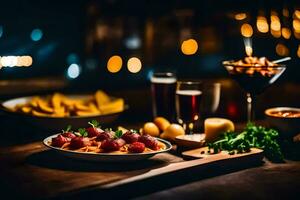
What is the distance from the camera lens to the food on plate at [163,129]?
2.92 m

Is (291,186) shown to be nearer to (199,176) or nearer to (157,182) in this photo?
(199,176)

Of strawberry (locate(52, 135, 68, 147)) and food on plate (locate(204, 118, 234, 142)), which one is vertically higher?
strawberry (locate(52, 135, 68, 147))

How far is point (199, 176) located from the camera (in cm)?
229

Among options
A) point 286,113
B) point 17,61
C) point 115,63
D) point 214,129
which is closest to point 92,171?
point 214,129

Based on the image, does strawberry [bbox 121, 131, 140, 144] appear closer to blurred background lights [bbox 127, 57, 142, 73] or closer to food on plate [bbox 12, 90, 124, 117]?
food on plate [bbox 12, 90, 124, 117]

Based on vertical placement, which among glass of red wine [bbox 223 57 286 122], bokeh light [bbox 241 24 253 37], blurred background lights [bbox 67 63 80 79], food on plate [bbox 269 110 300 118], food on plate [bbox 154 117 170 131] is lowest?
food on plate [bbox 154 117 170 131]

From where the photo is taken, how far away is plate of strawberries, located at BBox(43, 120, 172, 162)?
7.41 ft

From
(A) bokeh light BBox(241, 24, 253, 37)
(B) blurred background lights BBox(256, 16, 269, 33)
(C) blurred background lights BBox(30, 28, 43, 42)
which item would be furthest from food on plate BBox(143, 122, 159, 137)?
(A) bokeh light BBox(241, 24, 253, 37)

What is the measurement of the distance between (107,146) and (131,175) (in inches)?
7.7

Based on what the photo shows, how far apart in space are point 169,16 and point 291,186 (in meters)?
15.1

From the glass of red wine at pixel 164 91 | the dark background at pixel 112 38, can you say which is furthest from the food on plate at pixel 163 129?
the dark background at pixel 112 38

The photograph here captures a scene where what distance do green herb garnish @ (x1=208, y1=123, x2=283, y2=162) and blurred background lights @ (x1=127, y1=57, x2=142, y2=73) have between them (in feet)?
51.3

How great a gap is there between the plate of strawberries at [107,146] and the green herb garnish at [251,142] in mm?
328

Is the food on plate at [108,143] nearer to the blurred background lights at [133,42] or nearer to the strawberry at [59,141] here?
the strawberry at [59,141]
